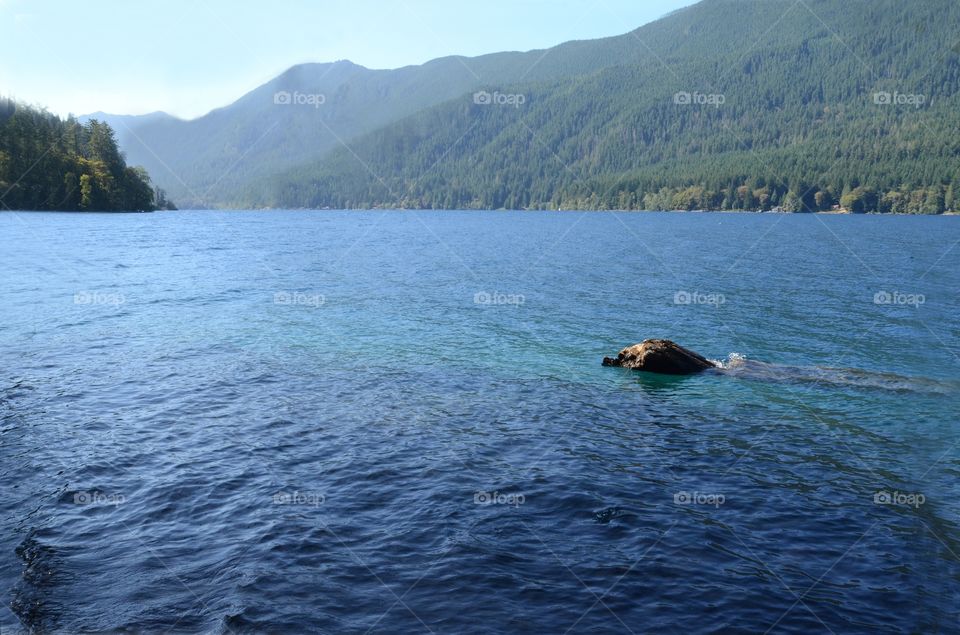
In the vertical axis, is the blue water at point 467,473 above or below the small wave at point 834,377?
below

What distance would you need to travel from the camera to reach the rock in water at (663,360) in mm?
29594

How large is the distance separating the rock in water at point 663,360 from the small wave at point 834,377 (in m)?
1.30

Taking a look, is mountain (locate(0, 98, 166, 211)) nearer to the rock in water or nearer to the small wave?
the rock in water

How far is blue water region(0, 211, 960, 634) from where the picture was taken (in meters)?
12.2

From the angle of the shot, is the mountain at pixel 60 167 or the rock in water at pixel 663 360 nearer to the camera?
the rock in water at pixel 663 360

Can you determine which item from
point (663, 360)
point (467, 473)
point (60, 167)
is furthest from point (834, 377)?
point (60, 167)

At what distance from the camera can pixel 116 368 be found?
1121 inches

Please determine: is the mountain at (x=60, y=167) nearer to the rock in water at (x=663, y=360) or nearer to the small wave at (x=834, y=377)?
the rock in water at (x=663, y=360)

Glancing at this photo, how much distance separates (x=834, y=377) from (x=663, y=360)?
24.9 feet

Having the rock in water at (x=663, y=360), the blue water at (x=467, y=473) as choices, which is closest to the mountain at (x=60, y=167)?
the blue water at (x=467, y=473)

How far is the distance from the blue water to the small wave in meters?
0.19

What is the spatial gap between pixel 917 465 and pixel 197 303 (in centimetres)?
4383

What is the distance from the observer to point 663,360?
29.6 meters

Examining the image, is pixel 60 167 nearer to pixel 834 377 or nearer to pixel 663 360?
pixel 663 360
